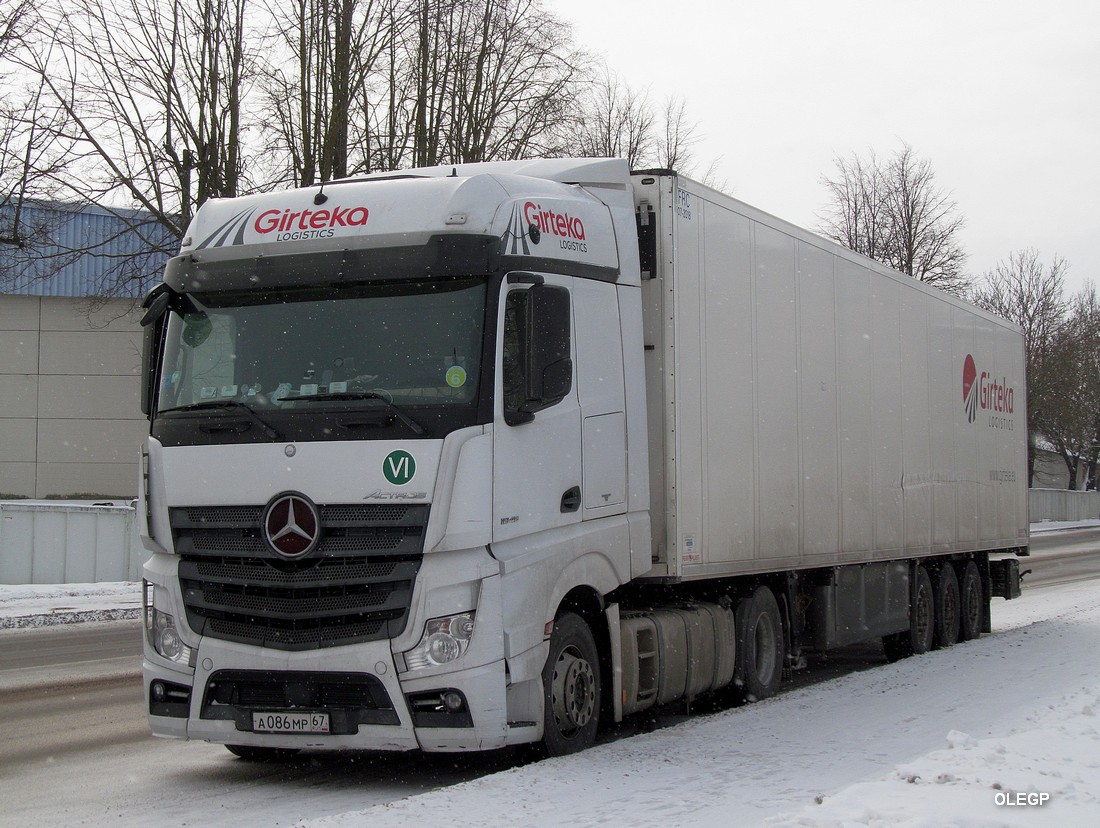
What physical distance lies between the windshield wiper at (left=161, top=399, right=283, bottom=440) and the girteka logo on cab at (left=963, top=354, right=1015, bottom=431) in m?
10.7

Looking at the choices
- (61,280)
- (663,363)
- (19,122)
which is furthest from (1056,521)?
(663,363)

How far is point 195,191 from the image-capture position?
79.6ft

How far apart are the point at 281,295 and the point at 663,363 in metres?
2.81

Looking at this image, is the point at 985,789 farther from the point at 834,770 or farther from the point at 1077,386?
the point at 1077,386

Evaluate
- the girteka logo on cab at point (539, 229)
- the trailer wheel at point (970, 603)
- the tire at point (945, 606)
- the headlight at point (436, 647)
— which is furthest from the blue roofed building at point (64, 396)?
the headlight at point (436, 647)

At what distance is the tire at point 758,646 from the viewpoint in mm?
10375

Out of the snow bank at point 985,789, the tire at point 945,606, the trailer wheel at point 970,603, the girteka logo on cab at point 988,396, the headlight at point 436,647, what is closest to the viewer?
the snow bank at point 985,789

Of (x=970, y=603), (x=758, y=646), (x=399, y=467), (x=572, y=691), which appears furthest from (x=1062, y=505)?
(x=399, y=467)

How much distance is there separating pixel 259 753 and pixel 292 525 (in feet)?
6.84

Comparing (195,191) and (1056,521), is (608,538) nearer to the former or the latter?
(195,191)

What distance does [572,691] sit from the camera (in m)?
7.80

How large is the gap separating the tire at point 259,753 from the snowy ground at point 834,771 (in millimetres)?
1123

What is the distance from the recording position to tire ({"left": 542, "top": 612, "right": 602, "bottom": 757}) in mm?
7473

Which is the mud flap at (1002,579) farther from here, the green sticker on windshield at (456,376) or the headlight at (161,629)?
the headlight at (161,629)
